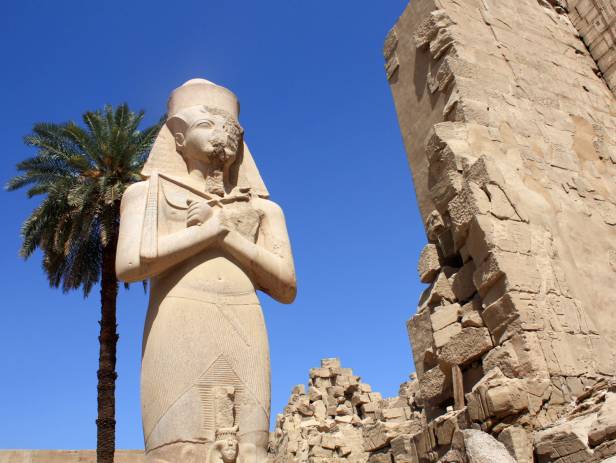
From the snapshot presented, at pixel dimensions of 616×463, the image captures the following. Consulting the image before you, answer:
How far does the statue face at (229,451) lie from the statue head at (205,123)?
1.62 m

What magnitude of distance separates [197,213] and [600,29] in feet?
26.1

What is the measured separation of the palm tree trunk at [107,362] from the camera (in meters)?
11.0

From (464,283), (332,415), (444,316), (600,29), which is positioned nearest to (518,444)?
(444,316)

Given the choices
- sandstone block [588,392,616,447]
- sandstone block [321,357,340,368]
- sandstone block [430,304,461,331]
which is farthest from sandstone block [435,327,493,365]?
sandstone block [321,357,340,368]

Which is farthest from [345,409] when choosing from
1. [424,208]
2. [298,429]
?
[424,208]

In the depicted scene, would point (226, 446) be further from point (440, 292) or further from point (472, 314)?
point (440, 292)

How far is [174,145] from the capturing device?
3639 millimetres

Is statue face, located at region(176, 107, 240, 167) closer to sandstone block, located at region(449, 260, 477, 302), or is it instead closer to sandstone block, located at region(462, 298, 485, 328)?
sandstone block, located at region(462, 298, 485, 328)

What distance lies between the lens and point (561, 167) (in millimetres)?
6805

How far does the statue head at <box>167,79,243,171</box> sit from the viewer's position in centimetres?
346

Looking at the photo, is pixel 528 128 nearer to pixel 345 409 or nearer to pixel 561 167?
pixel 561 167

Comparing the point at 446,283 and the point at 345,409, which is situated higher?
the point at 345,409

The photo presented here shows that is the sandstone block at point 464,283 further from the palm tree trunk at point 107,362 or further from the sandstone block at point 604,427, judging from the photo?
the palm tree trunk at point 107,362

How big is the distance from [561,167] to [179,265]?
523cm
